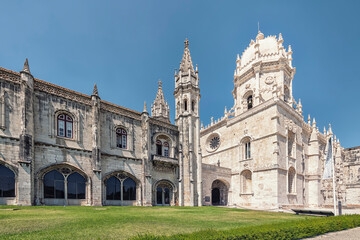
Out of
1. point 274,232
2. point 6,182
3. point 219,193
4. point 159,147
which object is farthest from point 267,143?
point 6,182

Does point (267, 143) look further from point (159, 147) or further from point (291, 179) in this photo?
point (159, 147)

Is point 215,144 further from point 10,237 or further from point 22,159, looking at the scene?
point 10,237

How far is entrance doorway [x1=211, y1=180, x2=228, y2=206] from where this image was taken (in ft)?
109

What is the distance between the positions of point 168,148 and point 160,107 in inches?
1017

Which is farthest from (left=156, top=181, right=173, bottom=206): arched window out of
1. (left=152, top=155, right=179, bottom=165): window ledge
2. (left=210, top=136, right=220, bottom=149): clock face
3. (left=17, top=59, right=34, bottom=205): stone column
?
(left=210, top=136, right=220, bottom=149): clock face

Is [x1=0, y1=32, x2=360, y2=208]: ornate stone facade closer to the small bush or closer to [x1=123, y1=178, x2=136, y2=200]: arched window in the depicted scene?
[x1=123, y1=178, x2=136, y2=200]: arched window

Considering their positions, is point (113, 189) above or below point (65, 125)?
below

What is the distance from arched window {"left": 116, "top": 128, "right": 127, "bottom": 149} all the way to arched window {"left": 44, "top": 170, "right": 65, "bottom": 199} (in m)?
6.58

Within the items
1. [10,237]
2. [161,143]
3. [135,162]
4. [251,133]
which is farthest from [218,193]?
[10,237]

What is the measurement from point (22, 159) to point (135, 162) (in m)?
10.6

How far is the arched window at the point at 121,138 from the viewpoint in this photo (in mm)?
24125

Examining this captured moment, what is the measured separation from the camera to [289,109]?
3122 cm

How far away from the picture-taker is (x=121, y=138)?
2441 centimetres

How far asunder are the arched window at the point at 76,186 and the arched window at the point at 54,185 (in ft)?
1.87
